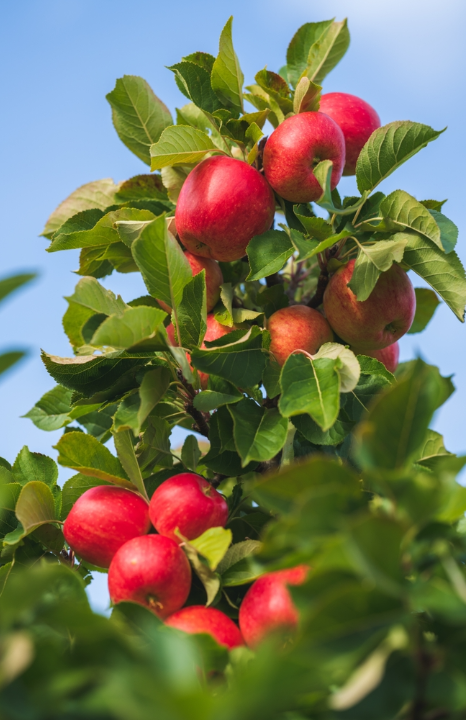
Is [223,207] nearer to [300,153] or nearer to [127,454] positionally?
[300,153]

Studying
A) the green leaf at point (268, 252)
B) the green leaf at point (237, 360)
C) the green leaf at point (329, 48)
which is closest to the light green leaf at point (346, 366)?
the green leaf at point (237, 360)

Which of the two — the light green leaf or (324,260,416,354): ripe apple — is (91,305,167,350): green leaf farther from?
(324,260,416,354): ripe apple

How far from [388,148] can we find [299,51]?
61 centimetres

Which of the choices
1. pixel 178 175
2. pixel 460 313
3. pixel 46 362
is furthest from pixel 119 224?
pixel 460 313

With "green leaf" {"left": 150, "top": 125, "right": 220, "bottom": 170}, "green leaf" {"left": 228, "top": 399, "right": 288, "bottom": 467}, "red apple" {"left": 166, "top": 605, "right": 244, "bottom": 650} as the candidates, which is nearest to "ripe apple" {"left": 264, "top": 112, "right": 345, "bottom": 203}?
"green leaf" {"left": 150, "top": 125, "right": 220, "bottom": 170}

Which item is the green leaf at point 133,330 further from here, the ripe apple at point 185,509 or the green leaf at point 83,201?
the green leaf at point 83,201

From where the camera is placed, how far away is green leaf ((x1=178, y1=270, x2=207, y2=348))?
144cm

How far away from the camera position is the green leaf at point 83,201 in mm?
2023

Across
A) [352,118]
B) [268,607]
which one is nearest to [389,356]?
[352,118]

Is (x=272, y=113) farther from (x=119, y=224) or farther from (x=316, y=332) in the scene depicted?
(x=316, y=332)

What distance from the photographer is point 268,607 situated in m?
1.12

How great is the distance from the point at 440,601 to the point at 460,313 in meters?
1.06

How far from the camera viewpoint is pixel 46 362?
147 cm

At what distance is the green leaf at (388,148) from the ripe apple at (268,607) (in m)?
0.99
